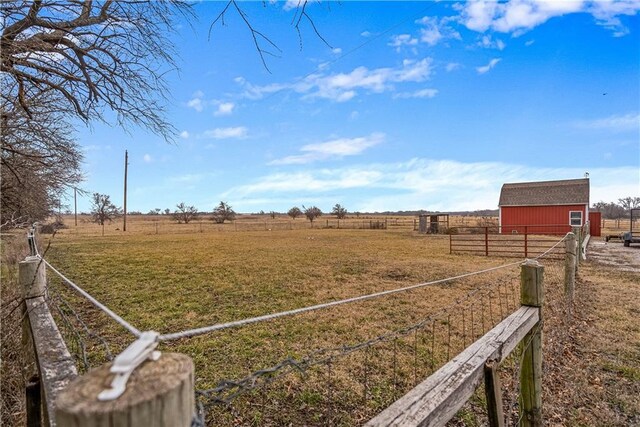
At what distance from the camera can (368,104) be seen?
62.3 ft

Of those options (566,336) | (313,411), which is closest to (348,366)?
(313,411)

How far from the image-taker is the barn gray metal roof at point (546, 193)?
21766 mm

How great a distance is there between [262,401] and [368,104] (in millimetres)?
18247

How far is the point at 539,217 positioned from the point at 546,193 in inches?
72.1

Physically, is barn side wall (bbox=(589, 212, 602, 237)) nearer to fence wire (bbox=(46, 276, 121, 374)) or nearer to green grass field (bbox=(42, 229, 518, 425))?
green grass field (bbox=(42, 229, 518, 425))

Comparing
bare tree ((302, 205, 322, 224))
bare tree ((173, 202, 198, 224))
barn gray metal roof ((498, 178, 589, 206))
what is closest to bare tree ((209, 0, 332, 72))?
barn gray metal roof ((498, 178, 589, 206))

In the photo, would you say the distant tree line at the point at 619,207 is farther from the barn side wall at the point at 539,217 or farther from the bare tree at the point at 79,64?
the bare tree at the point at 79,64

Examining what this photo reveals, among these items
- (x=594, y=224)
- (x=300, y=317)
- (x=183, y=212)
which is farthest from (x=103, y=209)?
(x=594, y=224)

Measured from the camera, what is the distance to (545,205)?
22.5 meters

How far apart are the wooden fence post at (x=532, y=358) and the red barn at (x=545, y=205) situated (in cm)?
2232

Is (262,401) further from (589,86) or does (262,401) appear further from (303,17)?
(589,86)

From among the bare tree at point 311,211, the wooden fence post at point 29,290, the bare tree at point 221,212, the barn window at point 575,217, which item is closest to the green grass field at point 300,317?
the wooden fence post at point 29,290

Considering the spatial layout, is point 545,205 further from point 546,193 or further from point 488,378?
point 488,378

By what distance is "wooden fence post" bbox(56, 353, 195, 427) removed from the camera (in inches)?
17.7
